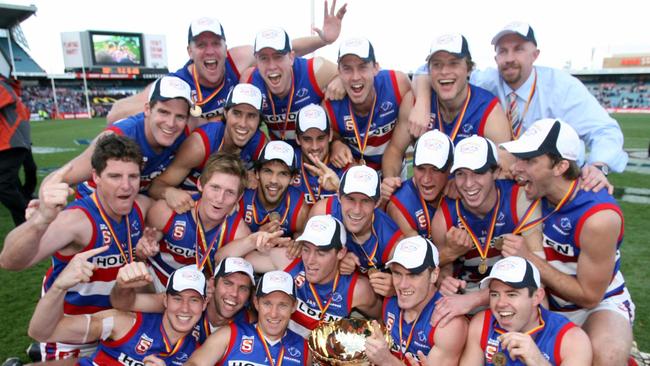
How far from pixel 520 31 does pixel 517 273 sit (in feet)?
7.88

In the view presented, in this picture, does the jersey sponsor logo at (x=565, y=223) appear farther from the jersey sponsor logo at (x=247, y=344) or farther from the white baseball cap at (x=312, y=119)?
the jersey sponsor logo at (x=247, y=344)

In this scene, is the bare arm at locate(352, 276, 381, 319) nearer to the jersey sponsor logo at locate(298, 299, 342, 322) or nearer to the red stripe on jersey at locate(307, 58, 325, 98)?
the jersey sponsor logo at locate(298, 299, 342, 322)

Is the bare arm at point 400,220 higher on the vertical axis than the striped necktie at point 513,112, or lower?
lower

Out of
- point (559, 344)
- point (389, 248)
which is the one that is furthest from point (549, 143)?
point (389, 248)

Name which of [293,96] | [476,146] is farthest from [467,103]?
[293,96]

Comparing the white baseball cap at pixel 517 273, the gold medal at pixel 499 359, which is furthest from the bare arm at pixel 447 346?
the white baseball cap at pixel 517 273

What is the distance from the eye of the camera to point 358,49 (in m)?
4.43

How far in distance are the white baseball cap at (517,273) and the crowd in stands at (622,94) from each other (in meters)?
56.9

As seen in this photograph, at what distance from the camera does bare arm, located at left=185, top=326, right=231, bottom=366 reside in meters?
3.53

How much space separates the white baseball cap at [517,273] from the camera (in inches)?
123

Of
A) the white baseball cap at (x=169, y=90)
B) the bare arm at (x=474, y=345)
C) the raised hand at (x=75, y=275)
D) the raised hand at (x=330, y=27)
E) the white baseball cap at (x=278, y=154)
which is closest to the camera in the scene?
the raised hand at (x=75, y=275)

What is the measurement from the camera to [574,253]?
3.55m

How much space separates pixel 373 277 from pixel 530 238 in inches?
51.6

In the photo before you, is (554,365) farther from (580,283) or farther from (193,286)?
(193,286)
